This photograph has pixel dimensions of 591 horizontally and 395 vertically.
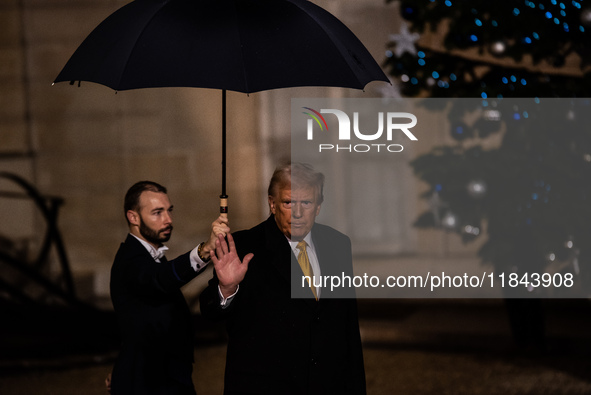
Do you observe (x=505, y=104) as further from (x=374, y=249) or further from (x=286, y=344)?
(x=286, y=344)

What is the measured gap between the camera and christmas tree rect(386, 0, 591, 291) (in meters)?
6.43

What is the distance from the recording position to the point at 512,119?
665cm

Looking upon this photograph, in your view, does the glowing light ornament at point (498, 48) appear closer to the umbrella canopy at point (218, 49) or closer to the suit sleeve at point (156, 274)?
the umbrella canopy at point (218, 49)

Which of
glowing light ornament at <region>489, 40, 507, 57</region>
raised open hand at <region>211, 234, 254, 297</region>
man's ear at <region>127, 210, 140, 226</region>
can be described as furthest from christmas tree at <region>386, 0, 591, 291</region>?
raised open hand at <region>211, 234, 254, 297</region>

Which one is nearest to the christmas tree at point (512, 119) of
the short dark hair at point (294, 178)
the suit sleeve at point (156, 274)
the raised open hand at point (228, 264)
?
the short dark hair at point (294, 178)

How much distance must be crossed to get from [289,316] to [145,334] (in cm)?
60

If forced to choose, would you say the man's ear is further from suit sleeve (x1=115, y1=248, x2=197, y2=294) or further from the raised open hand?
the raised open hand

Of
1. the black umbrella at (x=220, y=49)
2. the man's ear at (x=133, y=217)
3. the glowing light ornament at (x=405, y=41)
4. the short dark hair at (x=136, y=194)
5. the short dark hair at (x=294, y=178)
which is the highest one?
the glowing light ornament at (x=405, y=41)

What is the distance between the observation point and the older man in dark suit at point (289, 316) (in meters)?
3.18

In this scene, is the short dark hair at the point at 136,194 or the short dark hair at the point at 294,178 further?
the short dark hair at the point at 136,194

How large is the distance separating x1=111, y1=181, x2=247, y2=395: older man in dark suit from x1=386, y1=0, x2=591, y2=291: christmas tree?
3.64 meters

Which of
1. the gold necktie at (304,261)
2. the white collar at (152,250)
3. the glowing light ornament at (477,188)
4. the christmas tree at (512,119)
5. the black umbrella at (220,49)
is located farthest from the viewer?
the glowing light ornament at (477,188)

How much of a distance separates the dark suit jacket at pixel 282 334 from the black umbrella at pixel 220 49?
A: 31 centimetres

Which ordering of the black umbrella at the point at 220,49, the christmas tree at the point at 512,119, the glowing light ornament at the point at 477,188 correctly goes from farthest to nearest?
the glowing light ornament at the point at 477,188, the christmas tree at the point at 512,119, the black umbrella at the point at 220,49
